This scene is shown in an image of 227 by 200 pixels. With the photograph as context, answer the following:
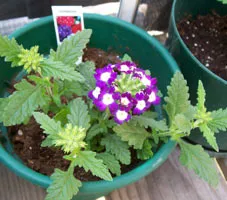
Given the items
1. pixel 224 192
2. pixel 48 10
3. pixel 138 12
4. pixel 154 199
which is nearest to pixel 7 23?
pixel 48 10

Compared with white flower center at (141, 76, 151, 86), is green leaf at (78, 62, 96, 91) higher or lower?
lower

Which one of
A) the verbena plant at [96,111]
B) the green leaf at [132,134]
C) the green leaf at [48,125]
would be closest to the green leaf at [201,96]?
the verbena plant at [96,111]

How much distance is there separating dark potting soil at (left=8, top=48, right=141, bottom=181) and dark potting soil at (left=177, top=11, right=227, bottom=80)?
30cm

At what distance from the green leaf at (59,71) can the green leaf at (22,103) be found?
5cm

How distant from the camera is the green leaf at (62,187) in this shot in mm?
513

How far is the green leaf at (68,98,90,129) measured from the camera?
56 cm

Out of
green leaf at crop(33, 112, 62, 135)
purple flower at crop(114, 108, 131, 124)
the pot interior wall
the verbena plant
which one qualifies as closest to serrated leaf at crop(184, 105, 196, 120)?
the verbena plant

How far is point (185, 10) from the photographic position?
876 millimetres

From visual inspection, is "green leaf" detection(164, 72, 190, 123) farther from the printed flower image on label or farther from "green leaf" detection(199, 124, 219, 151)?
the printed flower image on label

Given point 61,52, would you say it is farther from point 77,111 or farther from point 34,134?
point 34,134

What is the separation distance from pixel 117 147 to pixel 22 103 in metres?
0.18

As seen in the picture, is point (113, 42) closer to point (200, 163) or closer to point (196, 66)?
point (196, 66)

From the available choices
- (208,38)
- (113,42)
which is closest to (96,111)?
(113,42)

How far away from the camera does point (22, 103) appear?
56 centimetres
